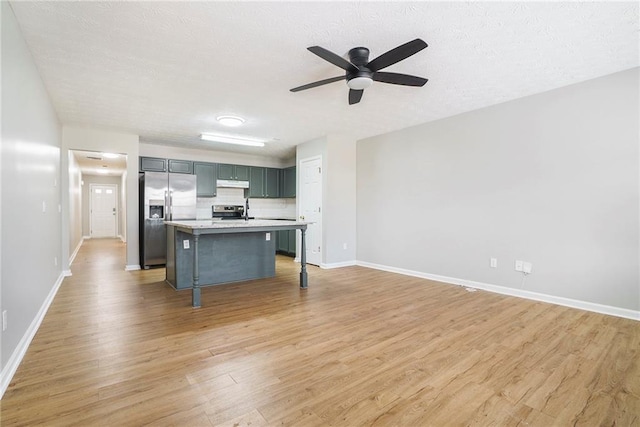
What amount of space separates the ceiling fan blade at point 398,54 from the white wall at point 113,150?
4.75 m

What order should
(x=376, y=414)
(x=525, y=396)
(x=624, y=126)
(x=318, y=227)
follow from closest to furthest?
(x=376, y=414) → (x=525, y=396) → (x=624, y=126) → (x=318, y=227)

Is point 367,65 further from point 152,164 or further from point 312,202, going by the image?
point 152,164

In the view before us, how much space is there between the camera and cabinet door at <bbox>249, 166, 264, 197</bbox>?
7.22 m

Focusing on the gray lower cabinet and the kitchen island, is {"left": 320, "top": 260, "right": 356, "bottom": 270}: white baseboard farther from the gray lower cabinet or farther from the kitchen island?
the gray lower cabinet

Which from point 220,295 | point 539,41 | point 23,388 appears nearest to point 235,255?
point 220,295

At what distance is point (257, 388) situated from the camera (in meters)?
1.83

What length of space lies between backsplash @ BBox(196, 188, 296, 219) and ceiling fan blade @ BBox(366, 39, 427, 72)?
17.8 ft

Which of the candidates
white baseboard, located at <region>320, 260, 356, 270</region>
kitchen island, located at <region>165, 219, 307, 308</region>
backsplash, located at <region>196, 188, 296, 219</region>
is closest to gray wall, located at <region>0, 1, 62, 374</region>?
kitchen island, located at <region>165, 219, 307, 308</region>

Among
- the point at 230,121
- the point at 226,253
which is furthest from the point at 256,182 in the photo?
the point at 226,253

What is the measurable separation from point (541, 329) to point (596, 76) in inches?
105

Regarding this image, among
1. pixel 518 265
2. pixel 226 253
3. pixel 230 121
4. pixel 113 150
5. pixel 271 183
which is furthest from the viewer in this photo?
pixel 271 183

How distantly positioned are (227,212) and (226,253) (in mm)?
2878

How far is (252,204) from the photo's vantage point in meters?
7.67

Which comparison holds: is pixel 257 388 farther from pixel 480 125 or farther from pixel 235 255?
pixel 480 125
